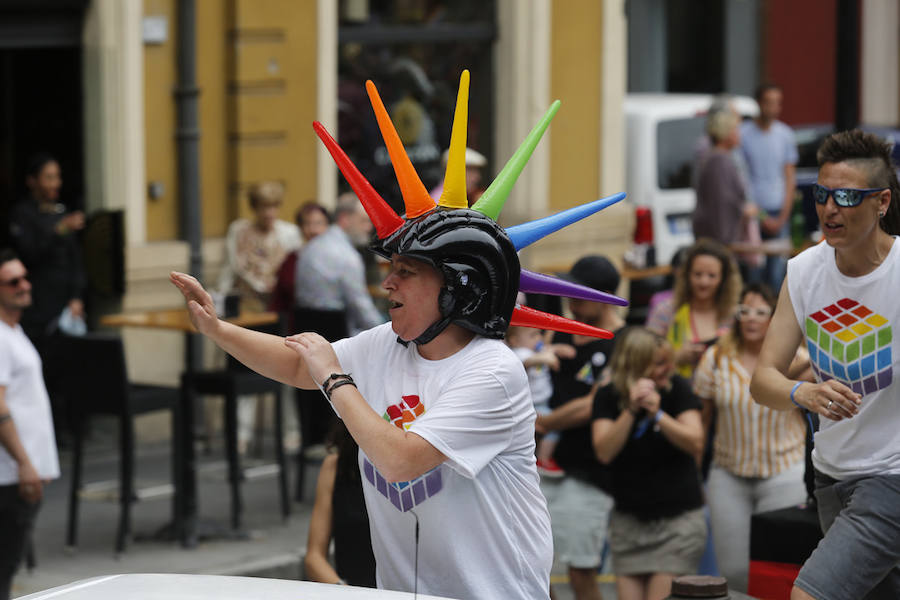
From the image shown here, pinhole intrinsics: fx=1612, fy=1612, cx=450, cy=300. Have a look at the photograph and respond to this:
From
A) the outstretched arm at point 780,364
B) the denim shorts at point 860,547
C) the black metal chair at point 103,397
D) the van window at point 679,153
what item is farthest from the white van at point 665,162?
the denim shorts at point 860,547

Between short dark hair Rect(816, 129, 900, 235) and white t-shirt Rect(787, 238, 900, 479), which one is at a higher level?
short dark hair Rect(816, 129, 900, 235)

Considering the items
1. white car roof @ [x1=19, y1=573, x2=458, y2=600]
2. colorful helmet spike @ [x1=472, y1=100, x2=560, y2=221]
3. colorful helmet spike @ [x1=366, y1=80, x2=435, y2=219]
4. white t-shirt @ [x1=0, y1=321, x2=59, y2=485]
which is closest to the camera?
white car roof @ [x1=19, y1=573, x2=458, y2=600]

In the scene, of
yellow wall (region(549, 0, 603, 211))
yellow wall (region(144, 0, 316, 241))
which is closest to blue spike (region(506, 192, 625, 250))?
yellow wall (region(144, 0, 316, 241))

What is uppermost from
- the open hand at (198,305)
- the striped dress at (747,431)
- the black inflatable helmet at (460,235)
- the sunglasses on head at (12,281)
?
the black inflatable helmet at (460,235)

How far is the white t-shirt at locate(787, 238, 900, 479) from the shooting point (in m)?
4.64

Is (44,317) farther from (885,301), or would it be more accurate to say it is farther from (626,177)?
(885,301)

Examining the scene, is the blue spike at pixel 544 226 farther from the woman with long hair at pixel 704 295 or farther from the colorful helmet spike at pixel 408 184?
the woman with long hair at pixel 704 295

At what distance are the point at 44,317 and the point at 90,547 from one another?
8.00 ft

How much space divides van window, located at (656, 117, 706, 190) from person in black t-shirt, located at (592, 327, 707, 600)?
27.3 ft

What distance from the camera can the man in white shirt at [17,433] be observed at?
23.9 feet

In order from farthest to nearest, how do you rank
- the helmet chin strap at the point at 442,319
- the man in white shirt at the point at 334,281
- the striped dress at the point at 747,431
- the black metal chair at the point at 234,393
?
1. the man in white shirt at the point at 334,281
2. the black metal chair at the point at 234,393
3. the striped dress at the point at 747,431
4. the helmet chin strap at the point at 442,319

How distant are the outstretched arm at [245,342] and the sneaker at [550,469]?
2.97 m

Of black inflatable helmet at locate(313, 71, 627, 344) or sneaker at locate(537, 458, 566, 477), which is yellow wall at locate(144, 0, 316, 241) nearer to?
sneaker at locate(537, 458, 566, 477)

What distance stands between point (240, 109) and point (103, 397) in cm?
396
